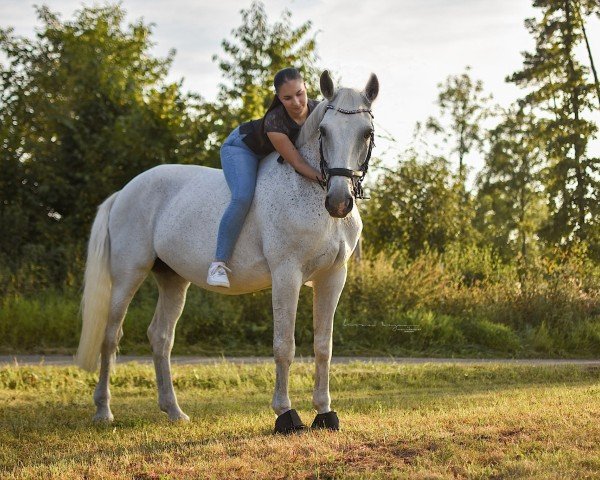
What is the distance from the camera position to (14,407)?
26.4ft

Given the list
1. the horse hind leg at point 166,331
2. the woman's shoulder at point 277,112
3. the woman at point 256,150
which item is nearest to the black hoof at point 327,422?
the woman at point 256,150

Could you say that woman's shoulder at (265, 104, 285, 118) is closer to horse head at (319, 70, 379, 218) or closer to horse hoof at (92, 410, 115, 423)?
horse head at (319, 70, 379, 218)

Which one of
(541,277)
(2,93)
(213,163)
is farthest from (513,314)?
(2,93)

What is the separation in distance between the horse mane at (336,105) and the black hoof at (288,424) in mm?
1988

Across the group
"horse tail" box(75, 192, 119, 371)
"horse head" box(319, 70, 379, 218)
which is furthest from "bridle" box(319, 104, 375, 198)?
"horse tail" box(75, 192, 119, 371)

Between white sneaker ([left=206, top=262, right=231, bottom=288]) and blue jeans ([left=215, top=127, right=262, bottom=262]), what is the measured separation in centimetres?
5

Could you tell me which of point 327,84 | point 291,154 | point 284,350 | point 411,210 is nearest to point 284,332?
point 284,350

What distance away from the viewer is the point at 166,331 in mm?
7535

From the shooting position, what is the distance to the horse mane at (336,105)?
5.69 m

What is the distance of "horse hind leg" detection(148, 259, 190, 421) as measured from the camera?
7297 mm

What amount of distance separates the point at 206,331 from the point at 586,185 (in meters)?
15.6

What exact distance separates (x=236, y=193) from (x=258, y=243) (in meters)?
0.41

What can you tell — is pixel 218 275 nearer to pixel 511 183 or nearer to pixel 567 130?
pixel 567 130

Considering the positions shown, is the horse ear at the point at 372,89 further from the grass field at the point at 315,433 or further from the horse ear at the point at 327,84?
the grass field at the point at 315,433
